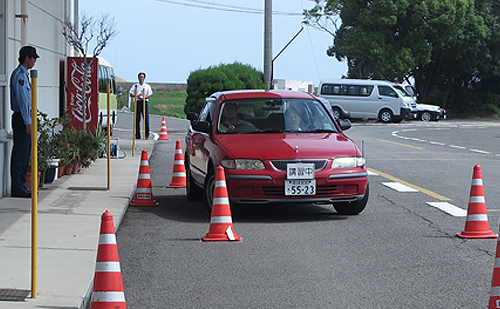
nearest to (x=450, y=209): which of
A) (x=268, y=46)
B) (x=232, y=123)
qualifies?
(x=232, y=123)

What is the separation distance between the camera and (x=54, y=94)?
50.9ft

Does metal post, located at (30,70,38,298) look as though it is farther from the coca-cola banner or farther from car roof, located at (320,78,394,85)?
car roof, located at (320,78,394,85)

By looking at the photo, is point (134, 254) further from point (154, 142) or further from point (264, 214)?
point (154, 142)

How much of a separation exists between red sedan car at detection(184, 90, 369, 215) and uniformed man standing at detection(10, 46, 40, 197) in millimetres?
2174

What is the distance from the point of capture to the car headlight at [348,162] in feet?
29.9

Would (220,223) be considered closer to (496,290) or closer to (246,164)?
(246,164)

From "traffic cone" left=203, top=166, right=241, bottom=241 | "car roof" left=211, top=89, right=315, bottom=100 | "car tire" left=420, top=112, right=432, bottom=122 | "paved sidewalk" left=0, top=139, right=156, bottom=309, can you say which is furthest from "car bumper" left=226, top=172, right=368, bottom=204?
"car tire" left=420, top=112, right=432, bottom=122

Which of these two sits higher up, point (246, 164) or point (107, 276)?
point (246, 164)

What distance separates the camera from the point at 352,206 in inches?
379

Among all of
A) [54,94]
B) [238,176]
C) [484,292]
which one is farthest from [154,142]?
[484,292]

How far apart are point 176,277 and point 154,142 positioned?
15469mm

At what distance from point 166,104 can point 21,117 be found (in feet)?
160

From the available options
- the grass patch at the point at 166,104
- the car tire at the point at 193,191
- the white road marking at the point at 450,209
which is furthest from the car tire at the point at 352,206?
the grass patch at the point at 166,104

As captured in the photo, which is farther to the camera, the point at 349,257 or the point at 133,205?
the point at 133,205
